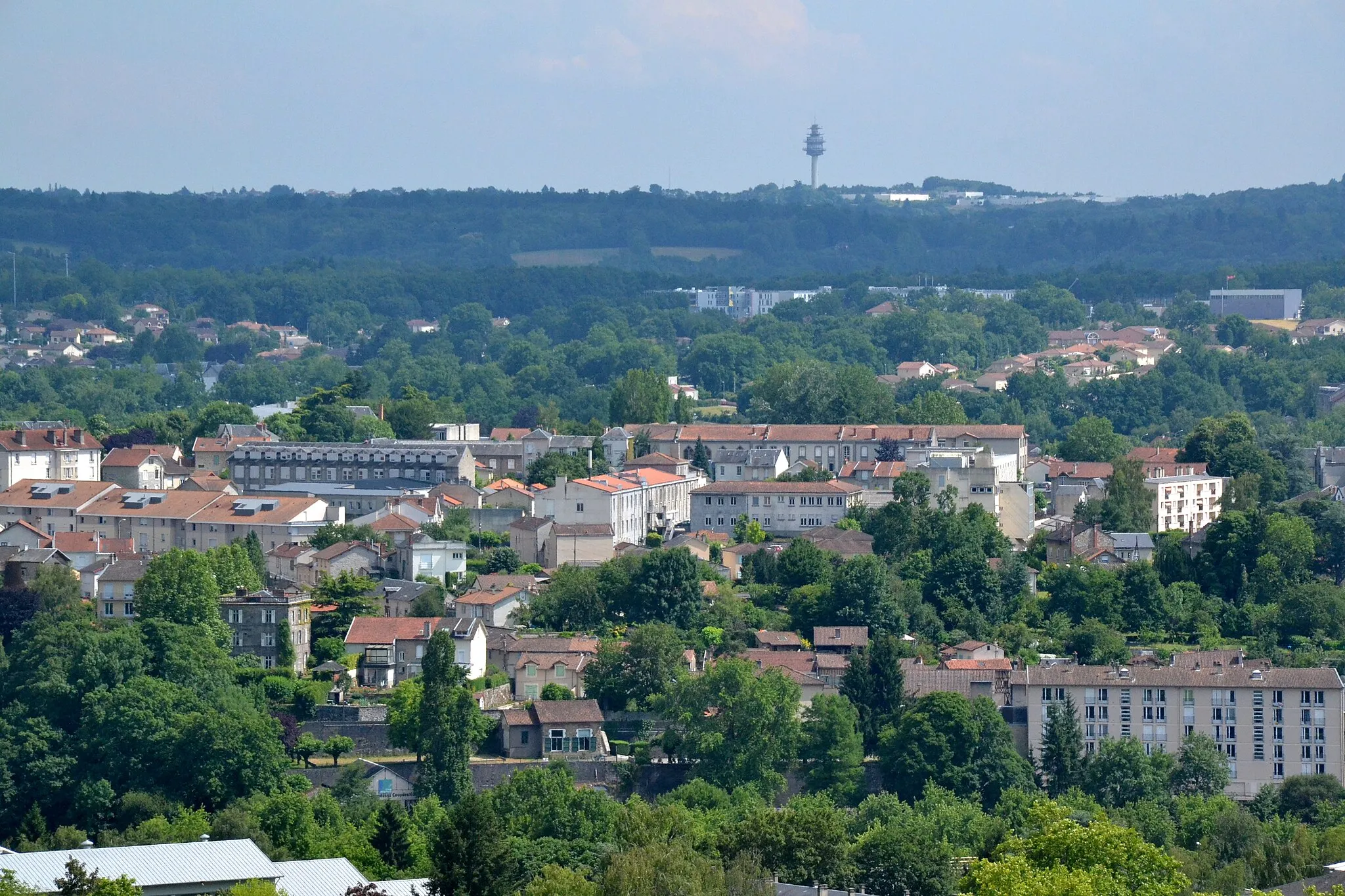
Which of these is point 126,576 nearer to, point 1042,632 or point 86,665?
point 86,665

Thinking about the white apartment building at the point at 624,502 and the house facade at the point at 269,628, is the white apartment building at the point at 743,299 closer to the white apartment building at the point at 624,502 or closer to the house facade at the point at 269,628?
the white apartment building at the point at 624,502

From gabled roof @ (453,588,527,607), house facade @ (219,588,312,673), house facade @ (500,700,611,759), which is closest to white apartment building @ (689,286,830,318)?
gabled roof @ (453,588,527,607)

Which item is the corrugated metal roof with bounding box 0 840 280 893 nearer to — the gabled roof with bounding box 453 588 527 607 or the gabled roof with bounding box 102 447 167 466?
the gabled roof with bounding box 453 588 527 607

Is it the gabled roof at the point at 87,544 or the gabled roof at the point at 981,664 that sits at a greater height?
the gabled roof at the point at 87,544

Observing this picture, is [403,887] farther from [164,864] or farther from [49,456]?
[49,456]

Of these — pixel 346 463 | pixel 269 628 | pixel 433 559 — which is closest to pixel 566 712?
pixel 269 628

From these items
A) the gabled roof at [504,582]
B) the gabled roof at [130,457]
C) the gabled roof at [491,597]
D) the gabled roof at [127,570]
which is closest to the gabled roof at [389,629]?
the gabled roof at [491,597]

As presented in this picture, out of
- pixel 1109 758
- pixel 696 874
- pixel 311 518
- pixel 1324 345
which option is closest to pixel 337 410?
pixel 311 518
